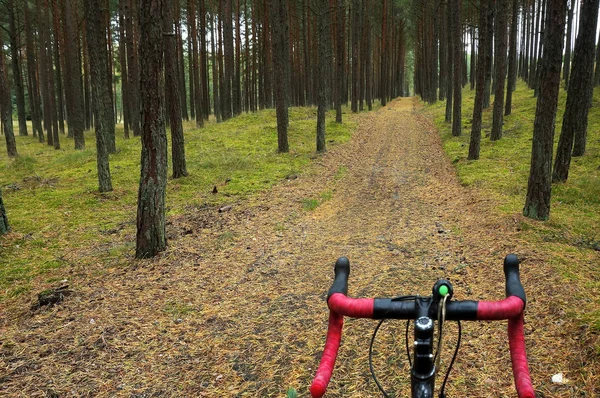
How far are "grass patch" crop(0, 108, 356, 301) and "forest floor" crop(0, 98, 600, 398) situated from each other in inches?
33.6

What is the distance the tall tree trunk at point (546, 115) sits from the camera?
7078 millimetres

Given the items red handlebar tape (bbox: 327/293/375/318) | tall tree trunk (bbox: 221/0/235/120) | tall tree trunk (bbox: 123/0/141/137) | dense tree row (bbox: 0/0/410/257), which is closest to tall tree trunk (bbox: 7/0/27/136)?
dense tree row (bbox: 0/0/410/257)

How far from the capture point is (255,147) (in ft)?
58.5

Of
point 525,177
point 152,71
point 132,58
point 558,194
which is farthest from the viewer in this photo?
point 132,58

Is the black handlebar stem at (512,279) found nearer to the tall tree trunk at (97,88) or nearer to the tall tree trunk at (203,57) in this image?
the tall tree trunk at (97,88)

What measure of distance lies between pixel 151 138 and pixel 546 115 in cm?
760

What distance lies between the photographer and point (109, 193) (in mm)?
11453

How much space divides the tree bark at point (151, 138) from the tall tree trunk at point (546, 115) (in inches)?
285

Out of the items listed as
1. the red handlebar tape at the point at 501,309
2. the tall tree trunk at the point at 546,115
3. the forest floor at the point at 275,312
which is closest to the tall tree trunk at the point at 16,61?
the forest floor at the point at 275,312

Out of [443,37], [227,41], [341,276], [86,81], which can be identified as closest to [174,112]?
[341,276]

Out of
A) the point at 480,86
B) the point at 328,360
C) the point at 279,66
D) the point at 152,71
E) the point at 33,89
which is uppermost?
the point at 33,89

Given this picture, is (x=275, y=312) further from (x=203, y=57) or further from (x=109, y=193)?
(x=203, y=57)

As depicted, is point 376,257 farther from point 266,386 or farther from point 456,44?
point 456,44

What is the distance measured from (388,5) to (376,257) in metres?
40.6
